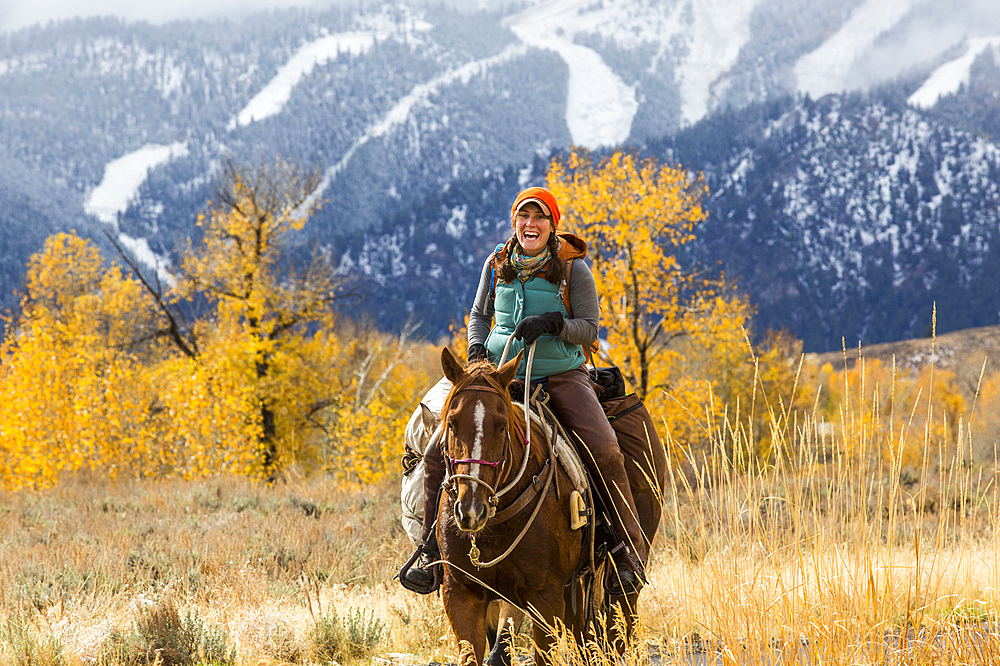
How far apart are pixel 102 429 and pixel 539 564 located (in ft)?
56.1

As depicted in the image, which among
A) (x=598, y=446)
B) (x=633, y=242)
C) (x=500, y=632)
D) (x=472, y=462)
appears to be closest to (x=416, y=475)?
(x=500, y=632)

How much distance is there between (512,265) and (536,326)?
0.59m

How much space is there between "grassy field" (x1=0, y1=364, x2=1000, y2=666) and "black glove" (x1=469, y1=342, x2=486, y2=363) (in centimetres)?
140

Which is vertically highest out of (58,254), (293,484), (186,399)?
(58,254)

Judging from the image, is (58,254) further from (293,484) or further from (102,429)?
(293,484)

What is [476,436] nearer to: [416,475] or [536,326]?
[536,326]

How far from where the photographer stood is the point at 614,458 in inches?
182

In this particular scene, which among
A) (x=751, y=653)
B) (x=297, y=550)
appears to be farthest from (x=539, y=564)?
(x=297, y=550)

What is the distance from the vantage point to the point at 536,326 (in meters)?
4.34

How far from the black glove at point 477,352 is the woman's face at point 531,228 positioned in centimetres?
72

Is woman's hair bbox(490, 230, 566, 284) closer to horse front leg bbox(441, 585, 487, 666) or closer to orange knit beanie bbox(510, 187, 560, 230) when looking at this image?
orange knit beanie bbox(510, 187, 560, 230)

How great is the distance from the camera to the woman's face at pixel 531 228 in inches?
185

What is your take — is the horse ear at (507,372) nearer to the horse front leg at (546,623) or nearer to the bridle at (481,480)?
the bridle at (481,480)

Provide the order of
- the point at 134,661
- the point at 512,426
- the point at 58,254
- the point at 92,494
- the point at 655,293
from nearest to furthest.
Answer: the point at 512,426
the point at 134,661
the point at 92,494
the point at 655,293
the point at 58,254
